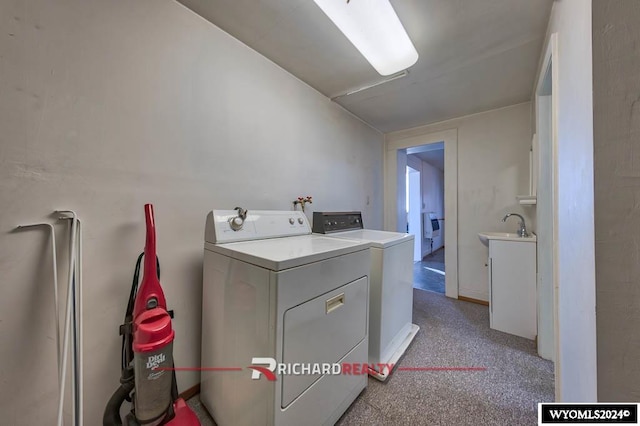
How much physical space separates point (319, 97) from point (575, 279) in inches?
88.2

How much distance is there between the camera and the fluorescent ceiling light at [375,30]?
1188 mm

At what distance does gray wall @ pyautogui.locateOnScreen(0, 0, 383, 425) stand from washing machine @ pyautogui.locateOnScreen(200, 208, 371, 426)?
0.26 metres

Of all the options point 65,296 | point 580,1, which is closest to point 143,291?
point 65,296

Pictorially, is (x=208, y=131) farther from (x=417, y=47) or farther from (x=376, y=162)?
(x=376, y=162)

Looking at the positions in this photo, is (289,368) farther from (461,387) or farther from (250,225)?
(461,387)

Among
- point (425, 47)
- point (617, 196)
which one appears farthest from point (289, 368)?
point (425, 47)

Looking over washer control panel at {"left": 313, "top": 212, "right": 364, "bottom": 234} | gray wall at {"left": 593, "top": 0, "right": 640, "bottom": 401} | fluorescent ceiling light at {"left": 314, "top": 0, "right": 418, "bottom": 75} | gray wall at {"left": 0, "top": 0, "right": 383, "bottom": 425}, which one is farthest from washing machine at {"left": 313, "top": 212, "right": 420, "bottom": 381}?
fluorescent ceiling light at {"left": 314, "top": 0, "right": 418, "bottom": 75}

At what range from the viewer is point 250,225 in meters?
1.38

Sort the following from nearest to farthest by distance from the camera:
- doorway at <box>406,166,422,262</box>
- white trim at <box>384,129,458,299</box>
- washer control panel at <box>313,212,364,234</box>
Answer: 1. washer control panel at <box>313,212,364,234</box>
2. white trim at <box>384,129,458,299</box>
3. doorway at <box>406,166,422,262</box>

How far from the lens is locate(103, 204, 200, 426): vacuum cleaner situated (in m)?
0.89

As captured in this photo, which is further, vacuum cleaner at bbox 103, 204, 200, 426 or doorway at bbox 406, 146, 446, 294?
doorway at bbox 406, 146, 446, 294

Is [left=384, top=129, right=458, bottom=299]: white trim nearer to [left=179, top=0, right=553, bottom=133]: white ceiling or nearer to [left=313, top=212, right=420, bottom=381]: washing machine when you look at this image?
[left=179, top=0, right=553, bottom=133]: white ceiling

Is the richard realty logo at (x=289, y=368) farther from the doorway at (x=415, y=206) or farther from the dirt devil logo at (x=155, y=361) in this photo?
the doorway at (x=415, y=206)

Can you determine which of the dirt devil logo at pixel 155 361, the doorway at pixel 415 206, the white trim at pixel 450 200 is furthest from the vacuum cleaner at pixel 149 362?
the doorway at pixel 415 206
